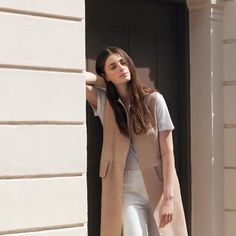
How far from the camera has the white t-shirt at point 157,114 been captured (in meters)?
4.99

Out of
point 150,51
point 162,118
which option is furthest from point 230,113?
point 162,118

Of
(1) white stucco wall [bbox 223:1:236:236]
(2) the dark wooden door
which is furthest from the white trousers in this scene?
(1) white stucco wall [bbox 223:1:236:236]

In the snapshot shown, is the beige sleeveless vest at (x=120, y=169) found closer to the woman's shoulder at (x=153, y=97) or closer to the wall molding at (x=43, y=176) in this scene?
the woman's shoulder at (x=153, y=97)

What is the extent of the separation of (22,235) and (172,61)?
7.46 ft

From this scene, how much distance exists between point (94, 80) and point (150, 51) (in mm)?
922

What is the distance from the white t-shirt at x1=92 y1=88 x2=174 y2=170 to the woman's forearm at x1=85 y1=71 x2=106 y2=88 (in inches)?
2.7

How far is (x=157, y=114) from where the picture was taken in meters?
5.00

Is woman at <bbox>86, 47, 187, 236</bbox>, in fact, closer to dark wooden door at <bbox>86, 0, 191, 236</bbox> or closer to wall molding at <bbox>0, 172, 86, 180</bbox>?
dark wooden door at <bbox>86, 0, 191, 236</bbox>

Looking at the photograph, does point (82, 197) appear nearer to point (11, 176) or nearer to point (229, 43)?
point (11, 176)

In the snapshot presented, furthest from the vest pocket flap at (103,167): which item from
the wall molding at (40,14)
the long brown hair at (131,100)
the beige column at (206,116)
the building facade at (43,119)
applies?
the beige column at (206,116)

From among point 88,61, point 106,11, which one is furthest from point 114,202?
point 106,11

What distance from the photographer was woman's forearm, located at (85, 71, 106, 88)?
498 centimetres

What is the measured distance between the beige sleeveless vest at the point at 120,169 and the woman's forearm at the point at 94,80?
144mm

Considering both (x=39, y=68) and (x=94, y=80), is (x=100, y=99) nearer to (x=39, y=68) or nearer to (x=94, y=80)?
(x=94, y=80)
